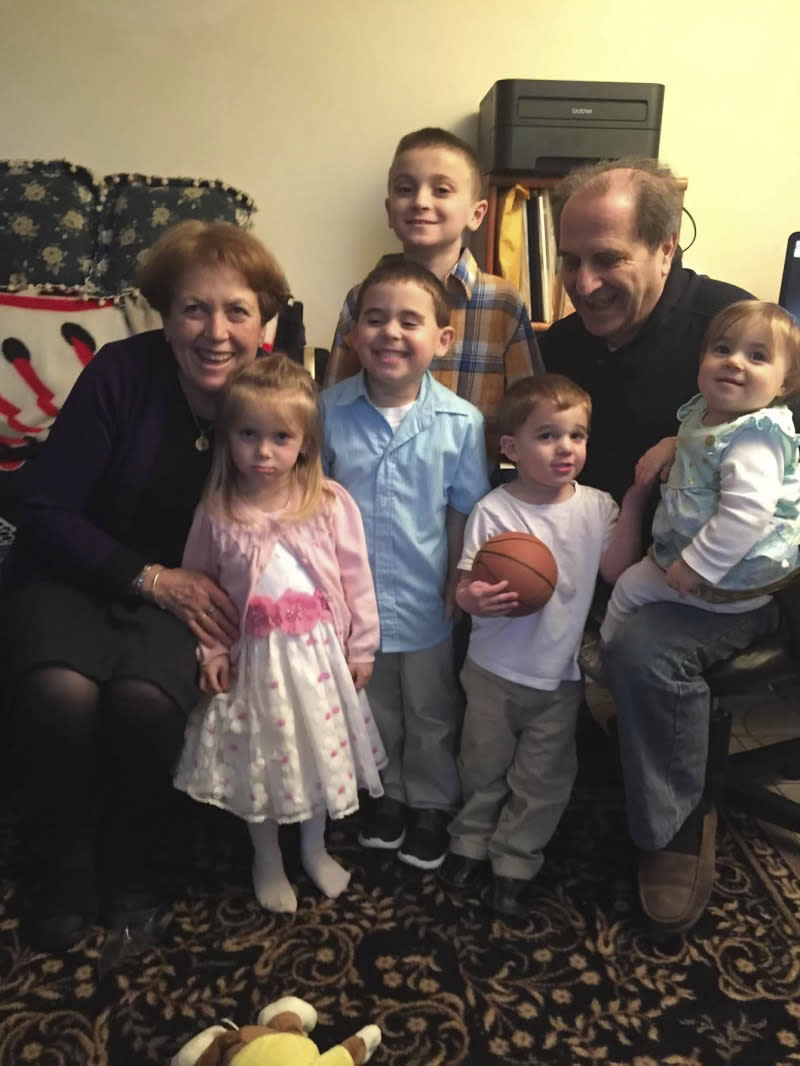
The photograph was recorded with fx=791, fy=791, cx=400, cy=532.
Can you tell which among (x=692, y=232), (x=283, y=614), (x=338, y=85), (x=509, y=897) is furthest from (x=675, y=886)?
(x=338, y=85)

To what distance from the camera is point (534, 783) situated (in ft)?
5.19

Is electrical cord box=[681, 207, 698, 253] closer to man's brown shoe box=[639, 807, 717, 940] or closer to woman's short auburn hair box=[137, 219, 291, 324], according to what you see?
woman's short auburn hair box=[137, 219, 291, 324]

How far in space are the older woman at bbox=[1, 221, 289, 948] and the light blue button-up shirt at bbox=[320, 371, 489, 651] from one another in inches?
10.2

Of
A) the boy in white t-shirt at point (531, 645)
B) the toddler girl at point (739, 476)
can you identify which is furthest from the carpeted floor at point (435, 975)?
the toddler girl at point (739, 476)

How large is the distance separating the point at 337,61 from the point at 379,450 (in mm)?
1966

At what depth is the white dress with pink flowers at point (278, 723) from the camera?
1398mm

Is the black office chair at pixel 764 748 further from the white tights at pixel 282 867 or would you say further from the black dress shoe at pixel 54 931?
the black dress shoe at pixel 54 931

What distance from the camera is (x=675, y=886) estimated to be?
4.91 feet

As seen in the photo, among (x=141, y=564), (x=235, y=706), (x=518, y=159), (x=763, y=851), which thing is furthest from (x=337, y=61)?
(x=763, y=851)

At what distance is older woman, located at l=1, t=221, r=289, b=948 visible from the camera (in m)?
1.38

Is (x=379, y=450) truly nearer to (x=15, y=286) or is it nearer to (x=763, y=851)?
(x=763, y=851)

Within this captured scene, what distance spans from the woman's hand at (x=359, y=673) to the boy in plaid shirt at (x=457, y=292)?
28.3 inches

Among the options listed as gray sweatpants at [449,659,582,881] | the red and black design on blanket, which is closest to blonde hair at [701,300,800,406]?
gray sweatpants at [449,659,582,881]

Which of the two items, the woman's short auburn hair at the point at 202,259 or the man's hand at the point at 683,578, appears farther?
the woman's short auburn hair at the point at 202,259
